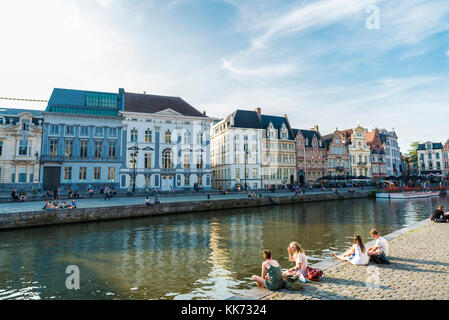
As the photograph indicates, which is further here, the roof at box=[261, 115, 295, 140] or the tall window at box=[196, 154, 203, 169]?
the roof at box=[261, 115, 295, 140]

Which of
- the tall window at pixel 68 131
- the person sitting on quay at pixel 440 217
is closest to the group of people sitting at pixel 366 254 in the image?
the person sitting on quay at pixel 440 217

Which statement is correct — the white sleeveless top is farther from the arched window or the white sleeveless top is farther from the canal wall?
the arched window

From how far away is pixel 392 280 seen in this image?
21.7ft

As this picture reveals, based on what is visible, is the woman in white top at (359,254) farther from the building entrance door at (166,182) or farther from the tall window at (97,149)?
the tall window at (97,149)

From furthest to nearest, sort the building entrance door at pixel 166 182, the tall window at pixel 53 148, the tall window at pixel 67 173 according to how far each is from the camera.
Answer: the building entrance door at pixel 166 182
the tall window at pixel 67 173
the tall window at pixel 53 148

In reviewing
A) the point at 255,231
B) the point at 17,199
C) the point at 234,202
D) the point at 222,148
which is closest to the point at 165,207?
the point at 234,202

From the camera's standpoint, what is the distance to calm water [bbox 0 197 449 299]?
26.1 feet

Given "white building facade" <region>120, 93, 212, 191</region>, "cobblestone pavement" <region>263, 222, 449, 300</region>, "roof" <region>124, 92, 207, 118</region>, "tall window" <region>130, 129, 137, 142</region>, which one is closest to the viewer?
"cobblestone pavement" <region>263, 222, 449, 300</region>

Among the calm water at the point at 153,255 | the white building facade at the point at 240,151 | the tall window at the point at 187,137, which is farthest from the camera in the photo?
the white building facade at the point at 240,151

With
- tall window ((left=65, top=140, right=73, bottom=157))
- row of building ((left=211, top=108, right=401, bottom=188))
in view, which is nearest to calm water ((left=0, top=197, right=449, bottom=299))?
tall window ((left=65, top=140, right=73, bottom=157))

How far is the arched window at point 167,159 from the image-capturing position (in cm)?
4673

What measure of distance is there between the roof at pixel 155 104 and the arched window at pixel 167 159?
7791mm

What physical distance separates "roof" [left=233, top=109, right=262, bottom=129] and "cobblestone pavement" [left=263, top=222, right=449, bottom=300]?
48.1 meters
